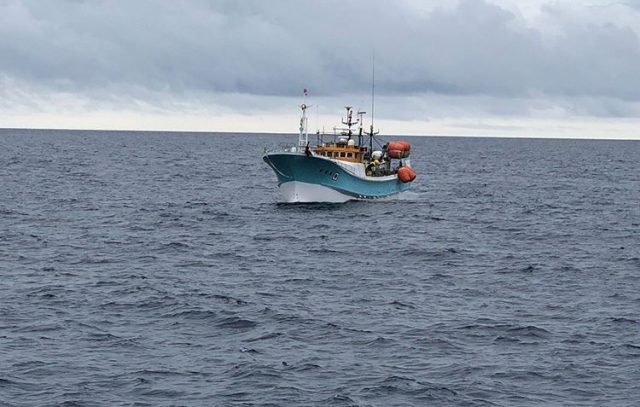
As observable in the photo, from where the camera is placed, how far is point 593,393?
25.3 meters

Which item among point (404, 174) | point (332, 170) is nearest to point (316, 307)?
point (332, 170)

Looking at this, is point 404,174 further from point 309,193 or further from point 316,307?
point 316,307

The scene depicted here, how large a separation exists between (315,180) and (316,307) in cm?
3519

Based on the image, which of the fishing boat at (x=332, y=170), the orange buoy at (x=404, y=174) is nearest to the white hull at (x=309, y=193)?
the fishing boat at (x=332, y=170)

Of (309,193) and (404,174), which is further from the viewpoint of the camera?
(404,174)

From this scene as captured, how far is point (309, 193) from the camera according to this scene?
71.1 metres

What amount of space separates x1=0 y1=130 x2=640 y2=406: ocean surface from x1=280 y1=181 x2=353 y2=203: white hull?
1456 mm

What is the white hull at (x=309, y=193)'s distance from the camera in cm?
7056

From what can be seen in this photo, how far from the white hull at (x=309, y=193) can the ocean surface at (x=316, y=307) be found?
4.78 ft

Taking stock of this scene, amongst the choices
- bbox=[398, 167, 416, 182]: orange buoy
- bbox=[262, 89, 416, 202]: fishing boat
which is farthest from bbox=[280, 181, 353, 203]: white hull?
bbox=[398, 167, 416, 182]: orange buoy

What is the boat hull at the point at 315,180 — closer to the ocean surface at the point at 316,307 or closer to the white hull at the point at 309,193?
the white hull at the point at 309,193

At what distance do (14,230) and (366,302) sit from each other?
28709mm

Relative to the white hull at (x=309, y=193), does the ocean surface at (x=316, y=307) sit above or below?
below

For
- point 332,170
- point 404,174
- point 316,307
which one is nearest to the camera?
point 316,307
